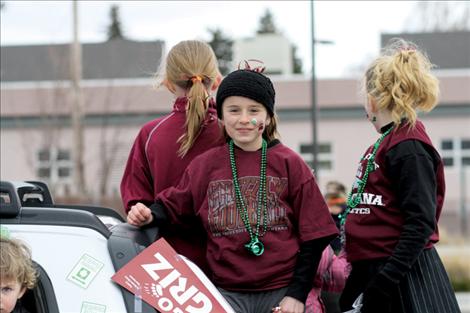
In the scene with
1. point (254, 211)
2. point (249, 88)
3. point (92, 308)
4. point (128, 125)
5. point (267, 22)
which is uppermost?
point (267, 22)

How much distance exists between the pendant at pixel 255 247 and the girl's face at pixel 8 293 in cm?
82

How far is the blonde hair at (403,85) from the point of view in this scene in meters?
3.17

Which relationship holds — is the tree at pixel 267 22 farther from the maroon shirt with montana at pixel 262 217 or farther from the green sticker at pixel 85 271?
the green sticker at pixel 85 271

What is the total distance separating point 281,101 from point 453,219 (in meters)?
7.74

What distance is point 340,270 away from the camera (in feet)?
10.8

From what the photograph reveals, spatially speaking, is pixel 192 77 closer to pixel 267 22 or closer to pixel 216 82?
pixel 216 82

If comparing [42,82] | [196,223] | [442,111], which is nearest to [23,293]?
[196,223]

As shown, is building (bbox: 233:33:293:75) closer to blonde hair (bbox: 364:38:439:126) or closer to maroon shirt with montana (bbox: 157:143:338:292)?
blonde hair (bbox: 364:38:439:126)

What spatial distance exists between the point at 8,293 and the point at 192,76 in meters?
1.25

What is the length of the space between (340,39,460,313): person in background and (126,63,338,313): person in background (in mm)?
222

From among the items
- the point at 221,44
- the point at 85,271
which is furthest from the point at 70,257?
the point at 221,44

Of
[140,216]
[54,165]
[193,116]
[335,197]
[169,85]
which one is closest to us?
[140,216]

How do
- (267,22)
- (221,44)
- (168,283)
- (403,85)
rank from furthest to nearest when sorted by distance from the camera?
1. (267,22)
2. (221,44)
3. (403,85)
4. (168,283)

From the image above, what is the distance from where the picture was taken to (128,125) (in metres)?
26.3
